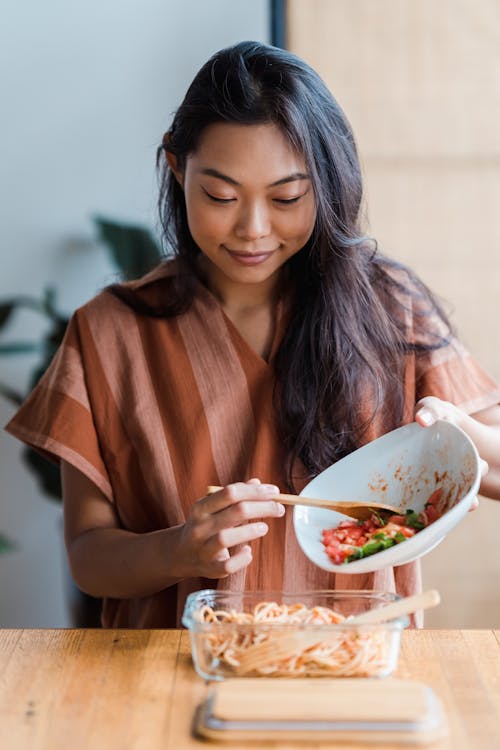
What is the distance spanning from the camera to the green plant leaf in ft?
9.00

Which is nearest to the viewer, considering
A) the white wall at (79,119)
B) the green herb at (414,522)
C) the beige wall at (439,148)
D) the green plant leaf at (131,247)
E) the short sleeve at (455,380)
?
the green herb at (414,522)

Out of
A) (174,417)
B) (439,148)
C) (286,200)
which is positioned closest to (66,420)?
(174,417)

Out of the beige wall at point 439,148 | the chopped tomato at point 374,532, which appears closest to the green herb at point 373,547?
the chopped tomato at point 374,532

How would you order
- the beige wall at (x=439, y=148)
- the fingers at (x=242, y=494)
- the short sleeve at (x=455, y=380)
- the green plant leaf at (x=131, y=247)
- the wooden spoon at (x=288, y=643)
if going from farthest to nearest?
the green plant leaf at (x=131, y=247) → the beige wall at (x=439, y=148) → the short sleeve at (x=455, y=380) → the fingers at (x=242, y=494) → the wooden spoon at (x=288, y=643)

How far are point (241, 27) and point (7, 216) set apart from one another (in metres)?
0.87

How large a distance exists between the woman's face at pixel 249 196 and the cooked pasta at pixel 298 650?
0.60m

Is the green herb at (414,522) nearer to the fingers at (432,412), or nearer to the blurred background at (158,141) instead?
the fingers at (432,412)

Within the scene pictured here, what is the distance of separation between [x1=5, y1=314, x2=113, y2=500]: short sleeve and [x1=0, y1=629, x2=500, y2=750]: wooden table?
0.37 meters

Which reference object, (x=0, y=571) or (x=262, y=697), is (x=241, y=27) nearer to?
(x=0, y=571)

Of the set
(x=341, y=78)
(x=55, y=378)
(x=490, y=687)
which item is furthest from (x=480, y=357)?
(x=490, y=687)

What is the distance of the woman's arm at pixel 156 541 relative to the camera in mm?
1298

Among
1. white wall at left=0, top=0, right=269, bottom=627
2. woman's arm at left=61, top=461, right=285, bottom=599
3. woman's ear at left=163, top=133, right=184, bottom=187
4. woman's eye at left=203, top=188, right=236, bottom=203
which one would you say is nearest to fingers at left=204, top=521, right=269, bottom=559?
woman's arm at left=61, top=461, right=285, bottom=599

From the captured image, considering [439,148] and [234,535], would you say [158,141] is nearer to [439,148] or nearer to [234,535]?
[439,148]

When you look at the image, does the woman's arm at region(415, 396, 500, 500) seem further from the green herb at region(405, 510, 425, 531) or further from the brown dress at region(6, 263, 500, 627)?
the green herb at region(405, 510, 425, 531)
